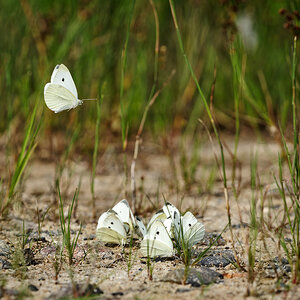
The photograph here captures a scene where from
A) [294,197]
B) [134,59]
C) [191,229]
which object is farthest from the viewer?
[134,59]

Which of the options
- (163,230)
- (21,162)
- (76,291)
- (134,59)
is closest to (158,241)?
(163,230)

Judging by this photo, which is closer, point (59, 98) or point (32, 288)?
point (32, 288)

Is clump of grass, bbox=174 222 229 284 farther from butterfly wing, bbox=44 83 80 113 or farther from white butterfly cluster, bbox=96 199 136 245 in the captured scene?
butterfly wing, bbox=44 83 80 113

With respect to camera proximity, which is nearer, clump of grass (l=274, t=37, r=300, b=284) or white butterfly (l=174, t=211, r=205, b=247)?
clump of grass (l=274, t=37, r=300, b=284)

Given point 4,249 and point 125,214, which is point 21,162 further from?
point 125,214

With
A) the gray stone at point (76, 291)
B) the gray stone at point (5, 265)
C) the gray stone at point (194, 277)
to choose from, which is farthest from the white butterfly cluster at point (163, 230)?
the gray stone at point (5, 265)

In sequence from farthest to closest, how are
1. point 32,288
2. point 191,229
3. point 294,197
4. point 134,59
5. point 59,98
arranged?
point 134,59, point 59,98, point 191,229, point 294,197, point 32,288

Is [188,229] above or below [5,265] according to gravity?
above

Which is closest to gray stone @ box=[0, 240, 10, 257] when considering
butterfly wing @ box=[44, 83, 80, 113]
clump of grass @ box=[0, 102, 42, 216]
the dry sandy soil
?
the dry sandy soil
